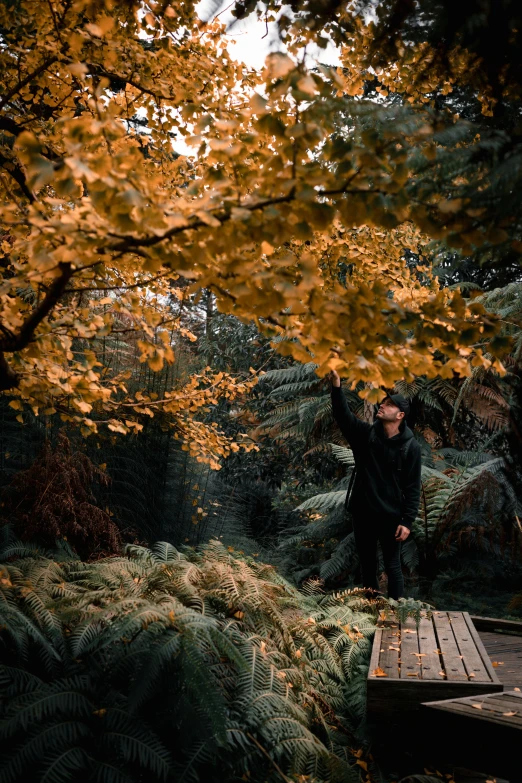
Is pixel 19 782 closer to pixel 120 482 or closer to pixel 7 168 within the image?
pixel 7 168

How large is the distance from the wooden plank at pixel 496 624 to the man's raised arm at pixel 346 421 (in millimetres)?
1595

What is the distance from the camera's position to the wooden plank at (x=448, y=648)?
307cm

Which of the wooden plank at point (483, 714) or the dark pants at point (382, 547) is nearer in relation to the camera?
the wooden plank at point (483, 714)

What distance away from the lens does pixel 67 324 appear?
2.31 m

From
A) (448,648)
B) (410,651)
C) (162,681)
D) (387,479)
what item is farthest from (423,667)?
(162,681)

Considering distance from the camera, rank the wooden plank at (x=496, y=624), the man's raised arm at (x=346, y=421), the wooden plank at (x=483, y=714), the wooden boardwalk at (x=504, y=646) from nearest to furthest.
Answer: the wooden plank at (x=483, y=714)
the wooden boardwalk at (x=504, y=646)
the man's raised arm at (x=346, y=421)
the wooden plank at (x=496, y=624)

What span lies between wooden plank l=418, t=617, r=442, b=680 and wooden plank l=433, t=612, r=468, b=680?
3 cm

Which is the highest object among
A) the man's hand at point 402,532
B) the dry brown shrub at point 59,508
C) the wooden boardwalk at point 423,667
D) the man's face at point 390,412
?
the man's face at point 390,412

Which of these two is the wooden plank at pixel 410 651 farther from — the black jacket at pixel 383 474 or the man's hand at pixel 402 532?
the black jacket at pixel 383 474

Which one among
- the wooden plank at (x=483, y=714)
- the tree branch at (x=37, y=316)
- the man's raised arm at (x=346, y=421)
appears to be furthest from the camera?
the man's raised arm at (x=346, y=421)

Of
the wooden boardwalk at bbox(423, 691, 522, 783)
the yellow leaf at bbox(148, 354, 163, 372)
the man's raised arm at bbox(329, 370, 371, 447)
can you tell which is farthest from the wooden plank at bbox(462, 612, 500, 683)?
the yellow leaf at bbox(148, 354, 163, 372)

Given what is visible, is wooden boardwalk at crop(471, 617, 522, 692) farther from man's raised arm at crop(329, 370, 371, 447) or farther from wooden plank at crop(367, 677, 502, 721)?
man's raised arm at crop(329, 370, 371, 447)

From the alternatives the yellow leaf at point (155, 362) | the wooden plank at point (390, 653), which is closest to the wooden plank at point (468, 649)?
the wooden plank at point (390, 653)

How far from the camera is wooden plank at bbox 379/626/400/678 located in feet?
10.1
